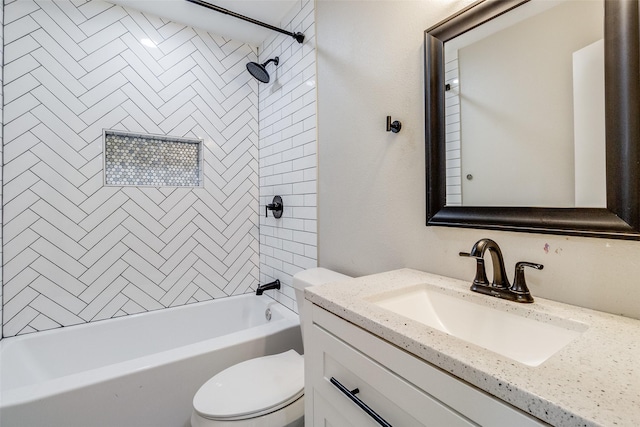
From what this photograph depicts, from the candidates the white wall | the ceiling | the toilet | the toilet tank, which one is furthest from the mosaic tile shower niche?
the toilet

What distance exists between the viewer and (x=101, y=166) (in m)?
1.98

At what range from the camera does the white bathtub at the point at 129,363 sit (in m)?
1.25

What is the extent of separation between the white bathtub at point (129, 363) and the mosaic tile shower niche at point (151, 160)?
98 centimetres

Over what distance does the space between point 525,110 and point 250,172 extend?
208cm

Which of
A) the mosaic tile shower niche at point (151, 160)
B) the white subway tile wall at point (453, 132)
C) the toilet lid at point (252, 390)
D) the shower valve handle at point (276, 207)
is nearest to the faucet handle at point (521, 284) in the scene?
the white subway tile wall at point (453, 132)

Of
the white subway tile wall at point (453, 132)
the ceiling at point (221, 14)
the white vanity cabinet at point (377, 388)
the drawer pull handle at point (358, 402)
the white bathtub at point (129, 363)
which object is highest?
the ceiling at point (221, 14)

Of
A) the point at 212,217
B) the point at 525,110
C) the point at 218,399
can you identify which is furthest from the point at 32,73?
the point at 525,110

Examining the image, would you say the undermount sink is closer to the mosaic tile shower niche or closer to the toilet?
the toilet

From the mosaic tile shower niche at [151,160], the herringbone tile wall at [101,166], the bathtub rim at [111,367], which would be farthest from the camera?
the mosaic tile shower niche at [151,160]

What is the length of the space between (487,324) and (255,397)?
0.94m

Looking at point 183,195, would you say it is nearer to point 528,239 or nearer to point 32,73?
point 32,73

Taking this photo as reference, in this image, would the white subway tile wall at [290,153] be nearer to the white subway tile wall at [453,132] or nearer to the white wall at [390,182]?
the white wall at [390,182]

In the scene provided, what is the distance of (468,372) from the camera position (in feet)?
1.60

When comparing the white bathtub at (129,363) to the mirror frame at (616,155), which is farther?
the white bathtub at (129,363)
